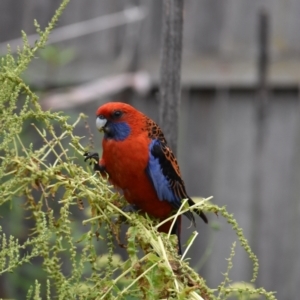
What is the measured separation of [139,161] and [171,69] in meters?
0.29

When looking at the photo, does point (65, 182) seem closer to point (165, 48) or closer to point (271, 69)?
point (165, 48)

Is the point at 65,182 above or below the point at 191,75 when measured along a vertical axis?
below

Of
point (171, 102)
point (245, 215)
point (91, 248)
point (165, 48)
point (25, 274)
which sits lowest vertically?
point (25, 274)

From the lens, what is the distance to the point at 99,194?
136 centimetres

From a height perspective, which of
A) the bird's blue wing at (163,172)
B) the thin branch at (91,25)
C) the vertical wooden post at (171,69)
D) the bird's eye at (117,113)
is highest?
the thin branch at (91,25)

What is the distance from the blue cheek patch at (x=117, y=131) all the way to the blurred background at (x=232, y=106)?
1.74 m

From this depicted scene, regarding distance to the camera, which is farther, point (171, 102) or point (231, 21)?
point (231, 21)

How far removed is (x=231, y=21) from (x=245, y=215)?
1.13m

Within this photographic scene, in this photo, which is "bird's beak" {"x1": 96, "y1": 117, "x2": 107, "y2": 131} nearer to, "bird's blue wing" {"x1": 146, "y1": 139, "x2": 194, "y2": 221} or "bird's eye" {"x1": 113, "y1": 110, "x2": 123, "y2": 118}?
"bird's eye" {"x1": 113, "y1": 110, "x2": 123, "y2": 118}

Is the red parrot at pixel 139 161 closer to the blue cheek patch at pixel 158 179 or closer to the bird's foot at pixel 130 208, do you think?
the blue cheek patch at pixel 158 179

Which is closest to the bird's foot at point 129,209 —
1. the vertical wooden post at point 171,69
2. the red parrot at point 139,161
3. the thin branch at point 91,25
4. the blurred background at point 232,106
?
the red parrot at point 139,161

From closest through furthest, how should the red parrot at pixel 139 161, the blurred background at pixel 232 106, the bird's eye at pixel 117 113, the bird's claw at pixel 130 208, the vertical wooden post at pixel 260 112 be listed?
the bird's claw at pixel 130 208
the red parrot at pixel 139 161
the bird's eye at pixel 117 113
the vertical wooden post at pixel 260 112
the blurred background at pixel 232 106

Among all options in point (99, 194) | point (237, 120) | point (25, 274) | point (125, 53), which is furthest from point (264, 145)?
point (99, 194)

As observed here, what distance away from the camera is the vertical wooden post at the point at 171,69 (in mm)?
2088
